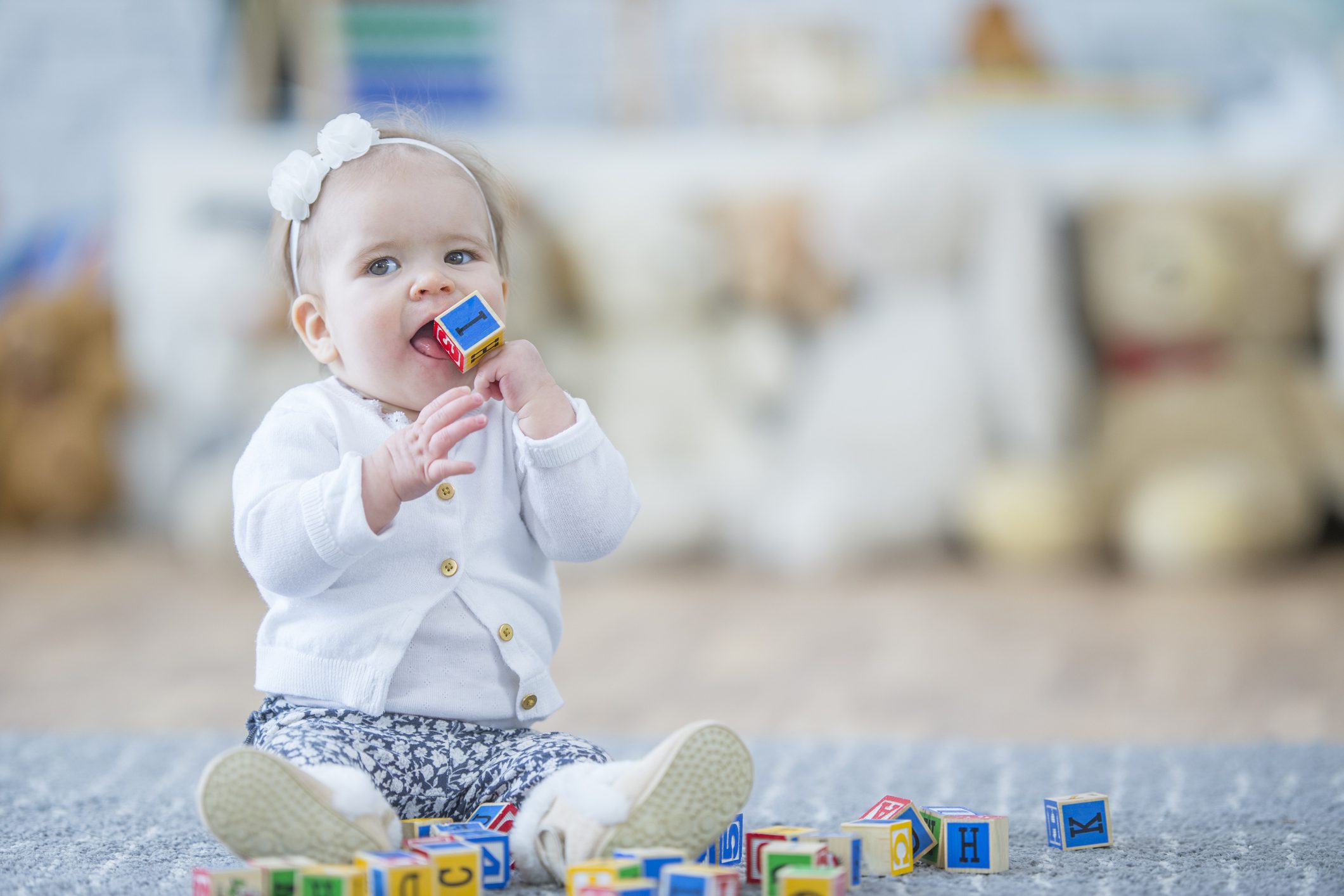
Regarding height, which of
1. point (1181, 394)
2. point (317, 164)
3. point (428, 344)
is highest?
point (1181, 394)

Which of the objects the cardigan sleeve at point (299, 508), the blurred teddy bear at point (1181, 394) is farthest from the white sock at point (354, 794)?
the blurred teddy bear at point (1181, 394)

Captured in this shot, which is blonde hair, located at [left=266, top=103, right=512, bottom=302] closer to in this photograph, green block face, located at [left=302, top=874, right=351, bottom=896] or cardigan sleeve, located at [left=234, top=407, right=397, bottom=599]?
cardigan sleeve, located at [left=234, top=407, right=397, bottom=599]

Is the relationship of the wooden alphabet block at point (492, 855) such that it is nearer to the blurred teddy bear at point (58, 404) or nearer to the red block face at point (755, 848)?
the red block face at point (755, 848)

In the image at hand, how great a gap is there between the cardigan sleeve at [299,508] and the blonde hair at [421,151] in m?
0.11

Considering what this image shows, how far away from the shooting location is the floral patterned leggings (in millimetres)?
775

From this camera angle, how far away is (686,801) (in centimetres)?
70

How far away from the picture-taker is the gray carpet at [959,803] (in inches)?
29.1

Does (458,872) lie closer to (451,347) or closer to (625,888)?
(625,888)

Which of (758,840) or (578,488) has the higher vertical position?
(578,488)

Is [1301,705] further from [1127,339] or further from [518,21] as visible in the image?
[518,21]

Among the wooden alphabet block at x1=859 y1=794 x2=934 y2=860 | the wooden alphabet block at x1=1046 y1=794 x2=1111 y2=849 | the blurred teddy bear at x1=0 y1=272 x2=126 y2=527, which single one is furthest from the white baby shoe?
the blurred teddy bear at x1=0 y1=272 x2=126 y2=527

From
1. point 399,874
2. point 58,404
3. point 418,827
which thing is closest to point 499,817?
point 418,827

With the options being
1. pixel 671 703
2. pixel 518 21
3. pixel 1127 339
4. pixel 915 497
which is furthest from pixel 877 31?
pixel 671 703

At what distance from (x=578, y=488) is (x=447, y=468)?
0.35ft
